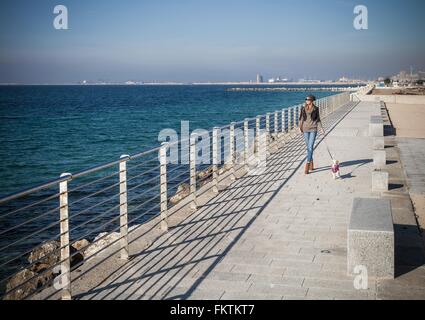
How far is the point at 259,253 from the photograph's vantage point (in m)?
6.35

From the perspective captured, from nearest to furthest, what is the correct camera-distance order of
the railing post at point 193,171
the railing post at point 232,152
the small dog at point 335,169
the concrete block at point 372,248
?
the concrete block at point 372,248 → the railing post at point 193,171 → the railing post at point 232,152 → the small dog at point 335,169

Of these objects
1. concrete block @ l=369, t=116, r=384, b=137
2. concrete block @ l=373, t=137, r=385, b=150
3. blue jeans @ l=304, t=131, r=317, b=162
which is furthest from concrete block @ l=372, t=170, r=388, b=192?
concrete block @ l=369, t=116, r=384, b=137

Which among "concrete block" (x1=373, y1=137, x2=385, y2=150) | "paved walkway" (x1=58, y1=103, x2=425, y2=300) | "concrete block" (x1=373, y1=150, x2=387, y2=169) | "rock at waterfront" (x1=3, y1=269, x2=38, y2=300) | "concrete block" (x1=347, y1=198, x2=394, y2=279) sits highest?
"concrete block" (x1=373, y1=137, x2=385, y2=150)

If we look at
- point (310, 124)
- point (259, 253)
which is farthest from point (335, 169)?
point (259, 253)

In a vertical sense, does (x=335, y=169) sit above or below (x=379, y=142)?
below

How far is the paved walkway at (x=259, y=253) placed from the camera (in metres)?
5.15

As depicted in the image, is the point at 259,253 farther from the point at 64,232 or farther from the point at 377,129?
the point at 377,129

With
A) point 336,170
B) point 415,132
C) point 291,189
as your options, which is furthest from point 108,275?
point 415,132

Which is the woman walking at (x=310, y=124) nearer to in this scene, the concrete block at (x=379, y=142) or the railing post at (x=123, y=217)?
the concrete block at (x=379, y=142)

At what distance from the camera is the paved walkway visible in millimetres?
5148

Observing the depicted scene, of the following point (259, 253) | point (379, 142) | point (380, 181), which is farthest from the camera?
point (379, 142)

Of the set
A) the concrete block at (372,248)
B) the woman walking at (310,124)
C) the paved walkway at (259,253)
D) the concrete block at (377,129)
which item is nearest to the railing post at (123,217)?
the paved walkway at (259,253)

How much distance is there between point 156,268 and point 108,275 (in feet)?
1.87

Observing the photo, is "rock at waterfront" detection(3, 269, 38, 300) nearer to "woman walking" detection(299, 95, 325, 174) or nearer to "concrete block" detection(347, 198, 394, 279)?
"concrete block" detection(347, 198, 394, 279)
